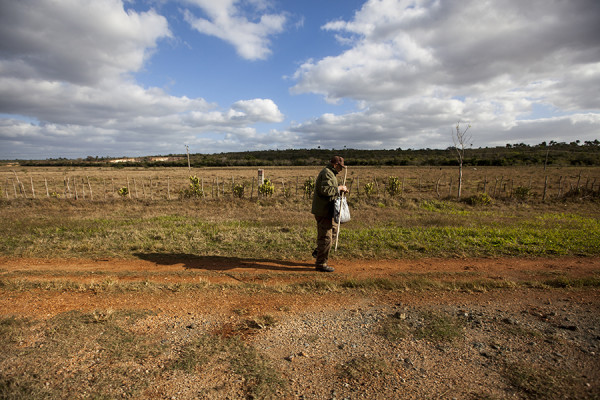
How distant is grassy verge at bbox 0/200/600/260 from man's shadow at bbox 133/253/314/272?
21cm

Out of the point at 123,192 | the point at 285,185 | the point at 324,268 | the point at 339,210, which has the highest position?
the point at 339,210

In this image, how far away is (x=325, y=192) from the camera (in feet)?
Answer: 19.2

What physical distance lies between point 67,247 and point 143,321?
191 inches

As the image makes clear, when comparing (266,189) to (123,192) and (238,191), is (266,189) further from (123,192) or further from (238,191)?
(123,192)

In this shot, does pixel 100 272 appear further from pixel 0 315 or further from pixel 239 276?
pixel 239 276

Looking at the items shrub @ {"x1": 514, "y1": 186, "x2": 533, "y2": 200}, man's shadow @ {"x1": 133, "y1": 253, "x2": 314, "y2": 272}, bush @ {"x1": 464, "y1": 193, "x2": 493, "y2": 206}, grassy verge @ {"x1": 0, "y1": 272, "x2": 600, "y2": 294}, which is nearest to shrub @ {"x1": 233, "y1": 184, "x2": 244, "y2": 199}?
man's shadow @ {"x1": 133, "y1": 253, "x2": 314, "y2": 272}

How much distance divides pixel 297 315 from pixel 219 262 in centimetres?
291

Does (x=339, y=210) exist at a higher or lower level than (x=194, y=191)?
higher

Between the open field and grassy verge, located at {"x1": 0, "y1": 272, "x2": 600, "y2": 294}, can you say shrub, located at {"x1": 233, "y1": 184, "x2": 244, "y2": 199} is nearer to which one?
the open field

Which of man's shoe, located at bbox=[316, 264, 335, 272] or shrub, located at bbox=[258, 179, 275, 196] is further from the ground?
shrub, located at bbox=[258, 179, 275, 196]

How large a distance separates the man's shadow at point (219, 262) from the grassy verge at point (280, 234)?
0.21 m

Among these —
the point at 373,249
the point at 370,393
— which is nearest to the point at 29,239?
the point at 373,249

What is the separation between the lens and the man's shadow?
628cm

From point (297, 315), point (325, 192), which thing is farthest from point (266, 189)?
point (297, 315)
